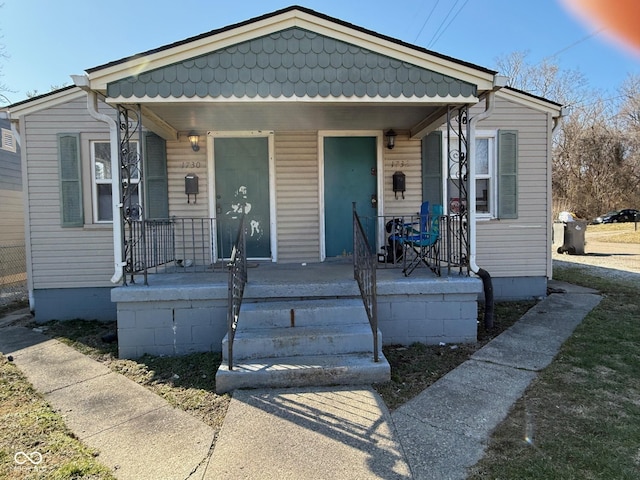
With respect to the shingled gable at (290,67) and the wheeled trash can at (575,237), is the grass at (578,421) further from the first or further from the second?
the wheeled trash can at (575,237)

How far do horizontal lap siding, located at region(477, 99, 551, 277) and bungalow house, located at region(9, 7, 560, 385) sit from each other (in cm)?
2

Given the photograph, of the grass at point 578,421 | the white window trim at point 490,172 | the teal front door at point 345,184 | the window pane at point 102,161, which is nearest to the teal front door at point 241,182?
the teal front door at point 345,184

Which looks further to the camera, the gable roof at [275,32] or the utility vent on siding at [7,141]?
the utility vent on siding at [7,141]

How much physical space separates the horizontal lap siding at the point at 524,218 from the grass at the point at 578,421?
2.14 metres

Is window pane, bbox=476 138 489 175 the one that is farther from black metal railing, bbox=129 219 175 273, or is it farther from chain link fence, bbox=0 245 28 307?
chain link fence, bbox=0 245 28 307

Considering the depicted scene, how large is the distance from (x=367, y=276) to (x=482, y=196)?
3511mm

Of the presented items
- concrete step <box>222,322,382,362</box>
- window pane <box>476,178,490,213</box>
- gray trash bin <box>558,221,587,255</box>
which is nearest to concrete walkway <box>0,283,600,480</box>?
concrete step <box>222,322,382,362</box>

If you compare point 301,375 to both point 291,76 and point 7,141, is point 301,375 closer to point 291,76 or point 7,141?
point 291,76

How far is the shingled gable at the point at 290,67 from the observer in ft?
13.0

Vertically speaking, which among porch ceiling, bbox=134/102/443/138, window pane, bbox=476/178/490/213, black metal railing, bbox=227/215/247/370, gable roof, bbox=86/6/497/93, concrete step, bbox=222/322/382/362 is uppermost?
gable roof, bbox=86/6/497/93

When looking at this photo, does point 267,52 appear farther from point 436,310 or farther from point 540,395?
point 540,395

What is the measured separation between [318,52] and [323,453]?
3.59 meters

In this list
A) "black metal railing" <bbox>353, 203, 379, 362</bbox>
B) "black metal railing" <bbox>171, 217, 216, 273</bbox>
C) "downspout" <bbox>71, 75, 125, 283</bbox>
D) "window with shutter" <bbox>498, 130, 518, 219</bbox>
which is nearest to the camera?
"black metal railing" <bbox>353, 203, 379, 362</bbox>

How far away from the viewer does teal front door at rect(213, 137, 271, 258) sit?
6070 mm
